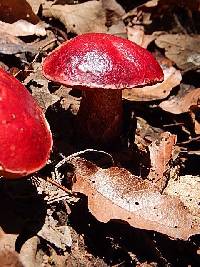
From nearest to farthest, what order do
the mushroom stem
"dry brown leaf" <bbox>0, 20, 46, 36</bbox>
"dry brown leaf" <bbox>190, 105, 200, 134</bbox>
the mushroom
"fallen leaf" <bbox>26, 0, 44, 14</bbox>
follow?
the mushroom → the mushroom stem → "dry brown leaf" <bbox>190, 105, 200, 134</bbox> → "dry brown leaf" <bbox>0, 20, 46, 36</bbox> → "fallen leaf" <bbox>26, 0, 44, 14</bbox>

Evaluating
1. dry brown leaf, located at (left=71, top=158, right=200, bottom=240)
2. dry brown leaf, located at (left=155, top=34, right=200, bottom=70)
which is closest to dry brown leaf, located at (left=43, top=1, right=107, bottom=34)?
dry brown leaf, located at (left=155, top=34, right=200, bottom=70)

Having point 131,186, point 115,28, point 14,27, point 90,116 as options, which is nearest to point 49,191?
point 131,186

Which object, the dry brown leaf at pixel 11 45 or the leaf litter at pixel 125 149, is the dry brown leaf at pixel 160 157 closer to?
the leaf litter at pixel 125 149

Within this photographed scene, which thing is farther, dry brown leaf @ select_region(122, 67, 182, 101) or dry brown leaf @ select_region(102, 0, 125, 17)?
dry brown leaf @ select_region(102, 0, 125, 17)

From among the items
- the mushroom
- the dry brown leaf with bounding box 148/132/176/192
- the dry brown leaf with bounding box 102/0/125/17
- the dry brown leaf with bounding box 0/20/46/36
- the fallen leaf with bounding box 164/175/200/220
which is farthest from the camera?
the dry brown leaf with bounding box 102/0/125/17

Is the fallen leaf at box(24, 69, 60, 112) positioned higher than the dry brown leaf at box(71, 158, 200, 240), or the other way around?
the fallen leaf at box(24, 69, 60, 112)

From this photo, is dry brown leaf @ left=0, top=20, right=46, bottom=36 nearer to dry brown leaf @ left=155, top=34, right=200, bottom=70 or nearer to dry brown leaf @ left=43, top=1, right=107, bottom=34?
dry brown leaf @ left=43, top=1, right=107, bottom=34

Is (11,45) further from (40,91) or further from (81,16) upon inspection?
(81,16)

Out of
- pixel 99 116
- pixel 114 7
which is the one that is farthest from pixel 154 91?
pixel 114 7
